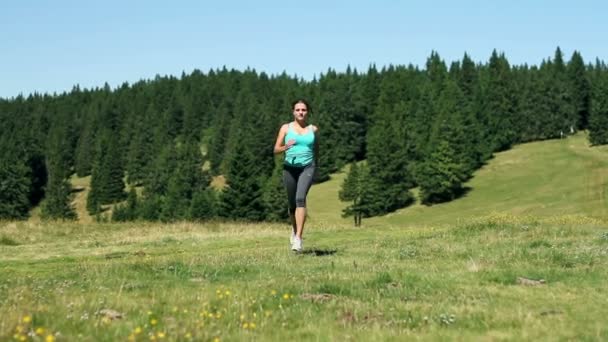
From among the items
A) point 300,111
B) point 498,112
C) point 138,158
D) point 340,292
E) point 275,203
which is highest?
point 498,112

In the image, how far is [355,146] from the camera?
152 m

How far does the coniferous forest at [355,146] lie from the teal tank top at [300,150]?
7622 centimetres

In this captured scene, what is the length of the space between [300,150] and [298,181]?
2.06 feet

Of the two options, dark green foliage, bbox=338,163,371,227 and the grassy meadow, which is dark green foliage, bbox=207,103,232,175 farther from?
the grassy meadow

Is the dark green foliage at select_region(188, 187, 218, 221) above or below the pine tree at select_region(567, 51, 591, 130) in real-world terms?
below

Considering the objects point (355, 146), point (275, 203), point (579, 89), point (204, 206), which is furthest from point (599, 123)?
point (204, 206)

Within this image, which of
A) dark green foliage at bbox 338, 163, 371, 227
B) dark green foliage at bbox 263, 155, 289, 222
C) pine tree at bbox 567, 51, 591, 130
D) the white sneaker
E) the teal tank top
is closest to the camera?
the teal tank top

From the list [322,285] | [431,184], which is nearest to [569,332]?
[322,285]

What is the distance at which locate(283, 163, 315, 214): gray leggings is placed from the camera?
41.7ft

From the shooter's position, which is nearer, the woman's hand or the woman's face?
the woman's hand

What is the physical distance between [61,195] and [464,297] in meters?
145

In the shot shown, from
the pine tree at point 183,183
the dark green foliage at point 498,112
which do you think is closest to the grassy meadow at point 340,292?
the pine tree at point 183,183

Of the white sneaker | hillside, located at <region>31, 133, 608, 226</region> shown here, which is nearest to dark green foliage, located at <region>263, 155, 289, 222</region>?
hillside, located at <region>31, 133, 608, 226</region>

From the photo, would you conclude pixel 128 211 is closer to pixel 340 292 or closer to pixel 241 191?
pixel 241 191
